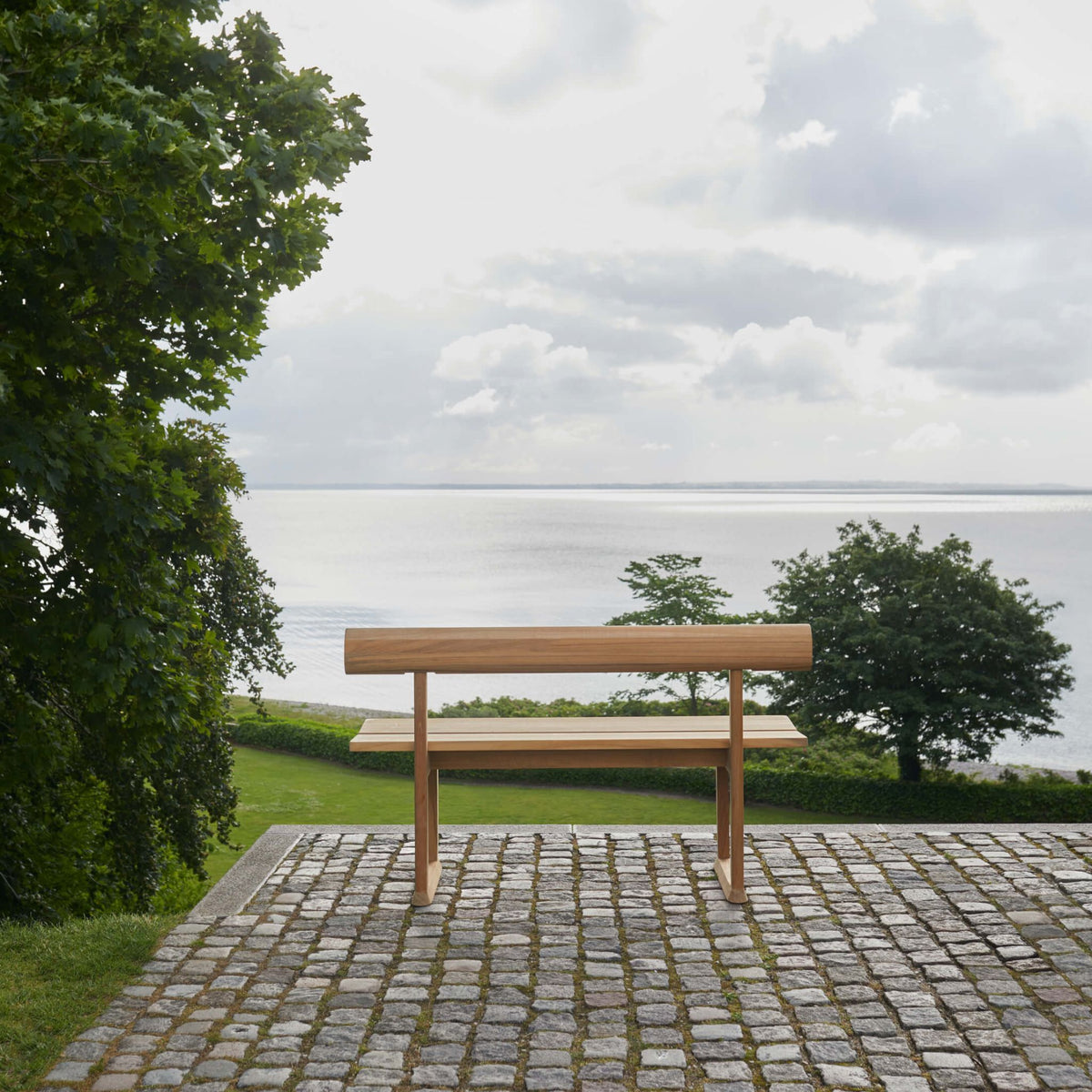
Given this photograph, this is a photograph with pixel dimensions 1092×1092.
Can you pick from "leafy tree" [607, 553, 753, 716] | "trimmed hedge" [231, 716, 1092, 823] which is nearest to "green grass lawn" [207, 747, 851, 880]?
"trimmed hedge" [231, 716, 1092, 823]

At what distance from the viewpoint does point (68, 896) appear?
7305 millimetres

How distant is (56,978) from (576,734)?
A: 2272 millimetres

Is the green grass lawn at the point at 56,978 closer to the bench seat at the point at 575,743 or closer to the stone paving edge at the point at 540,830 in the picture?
the stone paving edge at the point at 540,830

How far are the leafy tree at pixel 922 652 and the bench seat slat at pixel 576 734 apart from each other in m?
9.74

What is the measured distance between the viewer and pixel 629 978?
4074 mm

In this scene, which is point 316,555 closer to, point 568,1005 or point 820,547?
point 820,547

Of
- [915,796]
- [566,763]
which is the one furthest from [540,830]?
[915,796]

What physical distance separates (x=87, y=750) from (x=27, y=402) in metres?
3.39

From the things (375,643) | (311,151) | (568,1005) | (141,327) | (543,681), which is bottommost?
(543,681)

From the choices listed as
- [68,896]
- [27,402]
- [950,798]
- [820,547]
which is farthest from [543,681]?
[820,547]

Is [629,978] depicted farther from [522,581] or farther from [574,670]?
[522,581]

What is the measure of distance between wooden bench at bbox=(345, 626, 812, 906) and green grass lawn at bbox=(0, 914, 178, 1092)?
1.19 m

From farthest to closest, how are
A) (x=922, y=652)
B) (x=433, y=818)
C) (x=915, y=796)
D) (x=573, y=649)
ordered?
(x=922, y=652) → (x=915, y=796) → (x=433, y=818) → (x=573, y=649)

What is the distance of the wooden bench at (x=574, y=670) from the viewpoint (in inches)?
189
